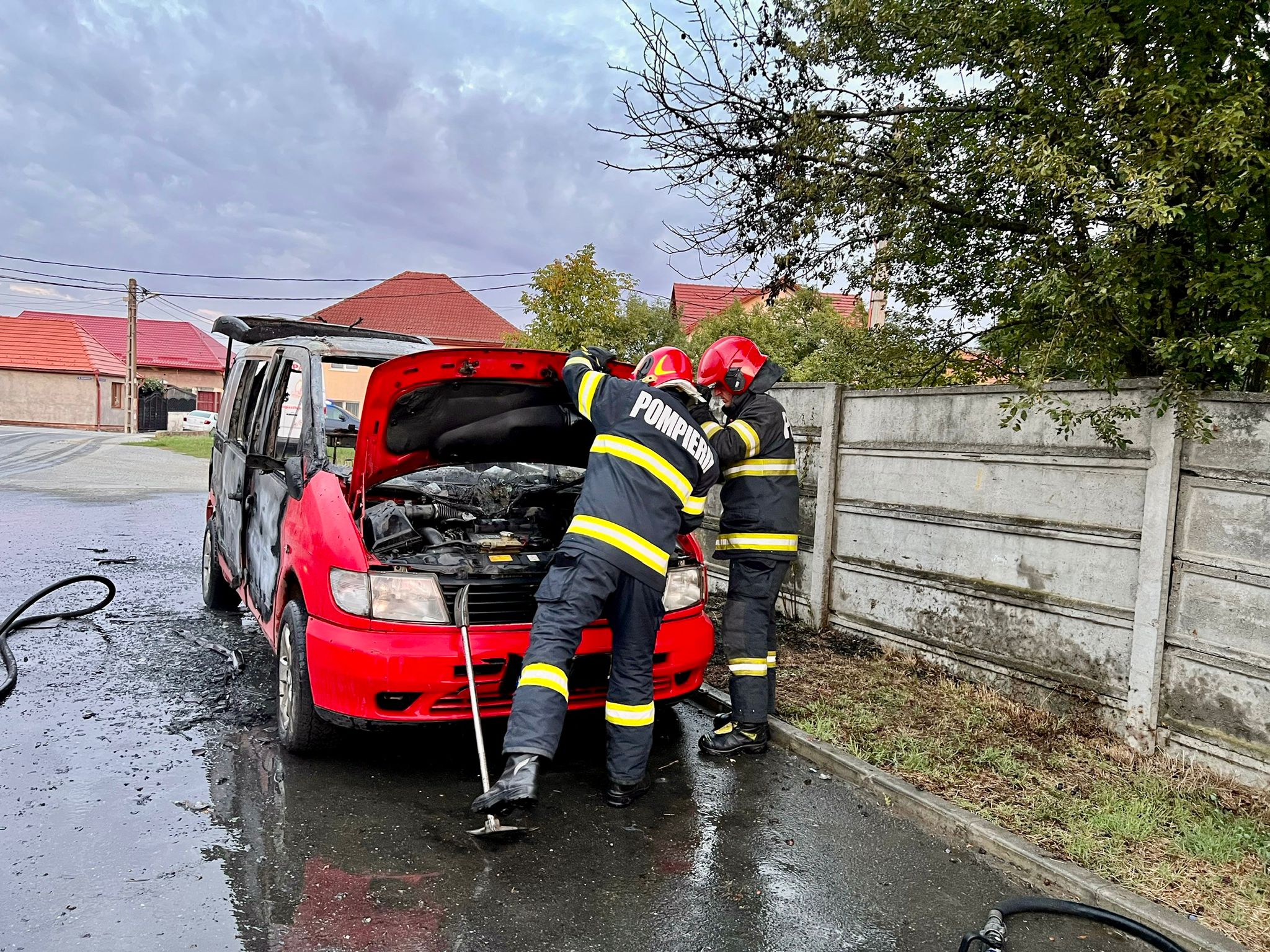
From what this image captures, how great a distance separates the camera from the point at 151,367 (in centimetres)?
5181

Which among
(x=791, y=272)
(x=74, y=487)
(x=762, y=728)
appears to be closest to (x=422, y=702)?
(x=762, y=728)

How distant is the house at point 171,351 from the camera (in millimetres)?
51750

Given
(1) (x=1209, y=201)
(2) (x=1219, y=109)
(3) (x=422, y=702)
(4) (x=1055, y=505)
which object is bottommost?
(3) (x=422, y=702)

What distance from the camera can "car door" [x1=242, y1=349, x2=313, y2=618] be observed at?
4.41 meters

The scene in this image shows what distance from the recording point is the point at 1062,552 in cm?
451

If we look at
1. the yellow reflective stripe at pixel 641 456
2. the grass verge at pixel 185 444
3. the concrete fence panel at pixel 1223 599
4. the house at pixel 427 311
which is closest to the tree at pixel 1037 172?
the concrete fence panel at pixel 1223 599

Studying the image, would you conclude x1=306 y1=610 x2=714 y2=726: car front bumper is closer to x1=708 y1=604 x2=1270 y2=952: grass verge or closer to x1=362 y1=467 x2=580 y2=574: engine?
x1=362 y1=467 x2=580 y2=574: engine

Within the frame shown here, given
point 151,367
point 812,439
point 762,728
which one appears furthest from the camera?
point 151,367

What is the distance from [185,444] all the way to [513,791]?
29.6m

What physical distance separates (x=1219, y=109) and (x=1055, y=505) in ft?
6.36

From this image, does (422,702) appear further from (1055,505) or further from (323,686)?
(1055,505)

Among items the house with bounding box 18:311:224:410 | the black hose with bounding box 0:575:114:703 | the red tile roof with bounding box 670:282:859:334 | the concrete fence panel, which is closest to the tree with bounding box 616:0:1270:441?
the concrete fence panel

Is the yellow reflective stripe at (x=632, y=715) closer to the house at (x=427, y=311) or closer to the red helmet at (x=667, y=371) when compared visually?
the red helmet at (x=667, y=371)

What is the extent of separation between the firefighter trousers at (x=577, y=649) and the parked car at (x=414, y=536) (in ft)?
0.71
